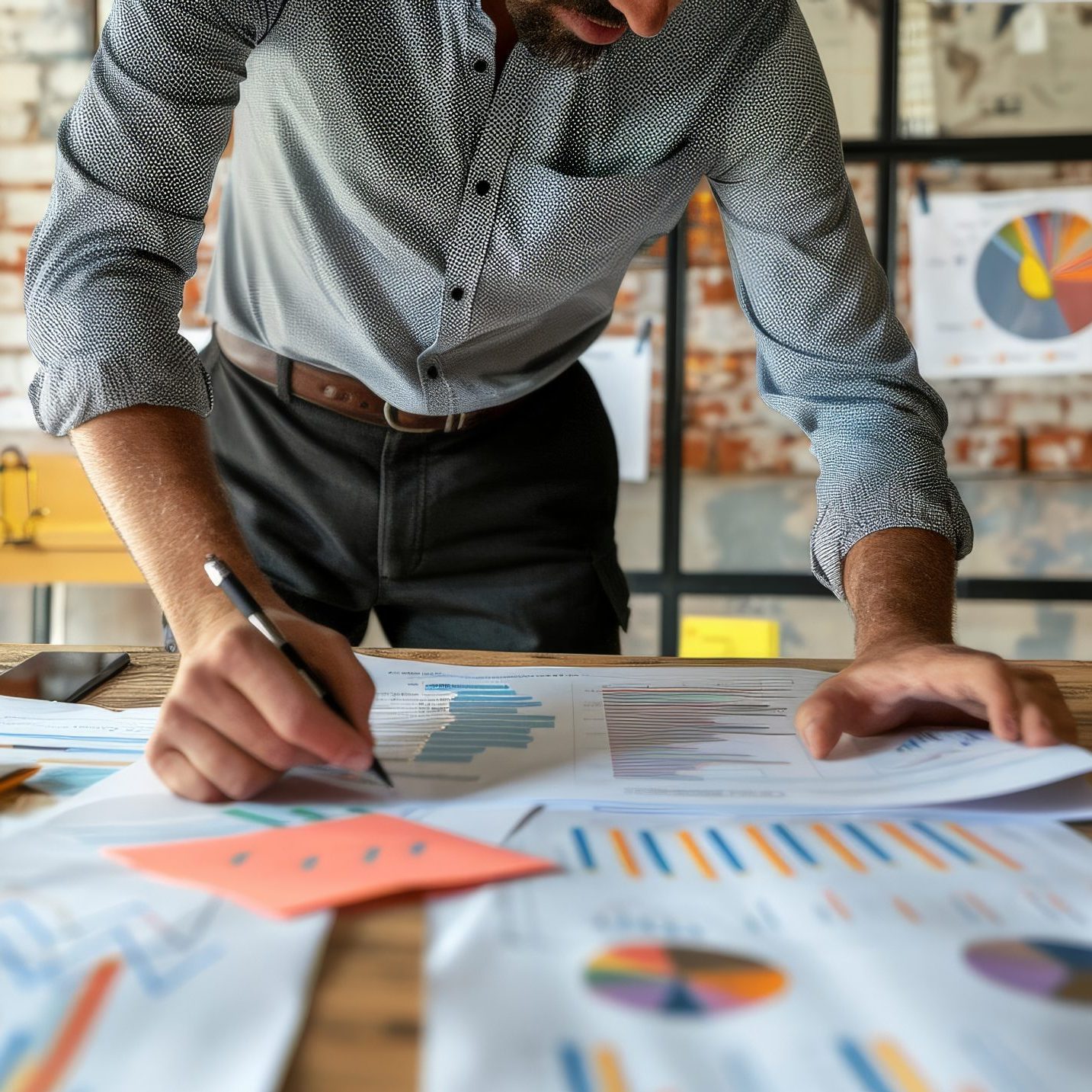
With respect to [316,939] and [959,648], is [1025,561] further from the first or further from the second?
[316,939]

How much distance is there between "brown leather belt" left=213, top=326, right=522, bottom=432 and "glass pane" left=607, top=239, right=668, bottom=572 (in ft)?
4.65

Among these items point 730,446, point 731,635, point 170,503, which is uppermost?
point 730,446

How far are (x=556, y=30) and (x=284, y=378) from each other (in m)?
0.45

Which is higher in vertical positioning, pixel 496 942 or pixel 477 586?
pixel 477 586

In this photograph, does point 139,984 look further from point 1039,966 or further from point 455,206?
point 455,206

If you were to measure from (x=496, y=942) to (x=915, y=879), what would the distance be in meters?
0.18

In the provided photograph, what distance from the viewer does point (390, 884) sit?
1.36ft

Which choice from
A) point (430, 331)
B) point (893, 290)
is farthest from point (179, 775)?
point (893, 290)

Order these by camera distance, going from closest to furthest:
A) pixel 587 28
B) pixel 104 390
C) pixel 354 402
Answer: pixel 104 390 < pixel 587 28 < pixel 354 402

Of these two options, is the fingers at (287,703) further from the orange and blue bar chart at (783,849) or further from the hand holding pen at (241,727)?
the orange and blue bar chart at (783,849)

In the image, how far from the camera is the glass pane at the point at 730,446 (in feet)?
8.27

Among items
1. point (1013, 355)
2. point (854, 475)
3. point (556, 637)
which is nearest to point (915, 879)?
point (854, 475)

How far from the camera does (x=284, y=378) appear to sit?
1.12 metres

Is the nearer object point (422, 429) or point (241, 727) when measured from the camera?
point (241, 727)
